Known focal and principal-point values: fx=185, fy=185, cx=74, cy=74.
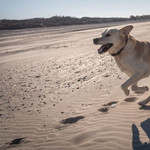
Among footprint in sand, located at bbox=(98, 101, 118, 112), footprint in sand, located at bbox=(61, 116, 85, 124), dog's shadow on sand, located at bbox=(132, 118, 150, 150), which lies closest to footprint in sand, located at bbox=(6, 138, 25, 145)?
footprint in sand, located at bbox=(61, 116, 85, 124)

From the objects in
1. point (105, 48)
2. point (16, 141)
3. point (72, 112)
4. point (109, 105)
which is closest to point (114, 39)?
point (105, 48)

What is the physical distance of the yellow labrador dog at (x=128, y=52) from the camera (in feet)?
12.7

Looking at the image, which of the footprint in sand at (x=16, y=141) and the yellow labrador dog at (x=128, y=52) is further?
the yellow labrador dog at (x=128, y=52)

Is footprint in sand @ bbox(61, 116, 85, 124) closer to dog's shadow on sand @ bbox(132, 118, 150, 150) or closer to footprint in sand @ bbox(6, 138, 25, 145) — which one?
footprint in sand @ bbox(6, 138, 25, 145)

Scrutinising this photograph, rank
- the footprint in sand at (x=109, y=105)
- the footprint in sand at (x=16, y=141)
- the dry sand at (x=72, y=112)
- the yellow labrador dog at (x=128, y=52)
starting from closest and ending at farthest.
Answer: the dry sand at (x=72, y=112), the footprint in sand at (x=16, y=141), the yellow labrador dog at (x=128, y=52), the footprint in sand at (x=109, y=105)

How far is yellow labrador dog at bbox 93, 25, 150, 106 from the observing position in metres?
3.87

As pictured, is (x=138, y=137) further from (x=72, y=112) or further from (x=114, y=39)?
(x=114, y=39)

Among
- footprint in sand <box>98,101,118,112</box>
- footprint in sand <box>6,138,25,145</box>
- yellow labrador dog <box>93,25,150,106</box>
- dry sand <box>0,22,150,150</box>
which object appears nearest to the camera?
dry sand <box>0,22,150,150</box>

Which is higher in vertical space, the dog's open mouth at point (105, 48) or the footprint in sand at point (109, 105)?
the dog's open mouth at point (105, 48)

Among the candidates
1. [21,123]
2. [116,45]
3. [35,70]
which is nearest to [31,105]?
[21,123]

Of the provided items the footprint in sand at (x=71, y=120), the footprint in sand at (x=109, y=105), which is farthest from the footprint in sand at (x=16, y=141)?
the footprint in sand at (x=109, y=105)

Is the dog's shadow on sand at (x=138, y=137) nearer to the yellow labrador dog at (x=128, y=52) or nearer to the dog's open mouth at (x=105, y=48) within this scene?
the yellow labrador dog at (x=128, y=52)

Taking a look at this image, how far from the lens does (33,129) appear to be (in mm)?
3818

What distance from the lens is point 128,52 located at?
12.9ft
